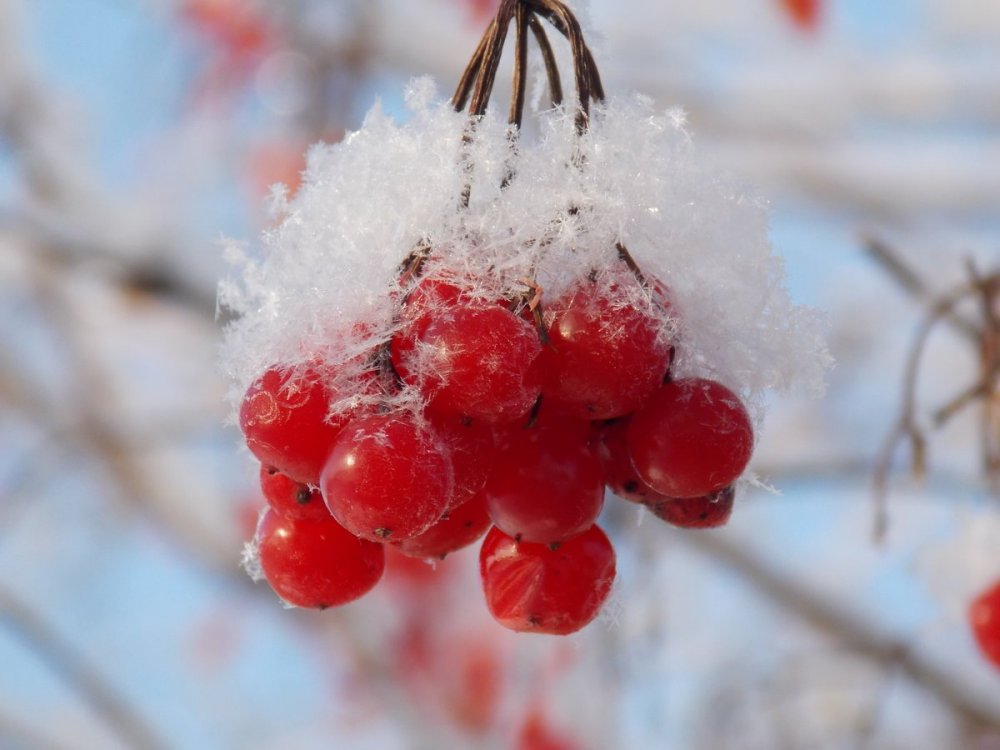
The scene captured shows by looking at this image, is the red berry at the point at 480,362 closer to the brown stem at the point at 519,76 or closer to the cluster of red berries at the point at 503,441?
the cluster of red berries at the point at 503,441

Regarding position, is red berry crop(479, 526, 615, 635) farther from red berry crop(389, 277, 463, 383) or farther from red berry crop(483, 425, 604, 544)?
red berry crop(389, 277, 463, 383)

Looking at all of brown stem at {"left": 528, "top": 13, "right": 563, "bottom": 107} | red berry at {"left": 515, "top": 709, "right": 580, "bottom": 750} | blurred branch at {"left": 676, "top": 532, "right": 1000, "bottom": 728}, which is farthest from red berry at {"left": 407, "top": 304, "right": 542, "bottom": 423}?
red berry at {"left": 515, "top": 709, "right": 580, "bottom": 750}

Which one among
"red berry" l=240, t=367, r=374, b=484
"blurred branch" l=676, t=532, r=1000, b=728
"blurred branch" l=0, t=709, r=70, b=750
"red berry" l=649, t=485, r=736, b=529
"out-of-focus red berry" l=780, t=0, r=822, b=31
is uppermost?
"red berry" l=240, t=367, r=374, b=484

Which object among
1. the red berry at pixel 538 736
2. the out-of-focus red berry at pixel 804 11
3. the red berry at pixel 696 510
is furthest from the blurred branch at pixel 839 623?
the out-of-focus red berry at pixel 804 11

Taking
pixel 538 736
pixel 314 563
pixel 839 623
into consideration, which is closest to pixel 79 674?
pixel 538 736

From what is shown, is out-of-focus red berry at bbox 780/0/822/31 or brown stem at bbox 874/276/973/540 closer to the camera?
brown stem at bbox 874/276/973/540

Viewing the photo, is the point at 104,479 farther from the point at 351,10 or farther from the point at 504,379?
the point at 504,379

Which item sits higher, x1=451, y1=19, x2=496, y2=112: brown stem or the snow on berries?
x1=451, y1=19, x2=496, y2=112: brown stem
